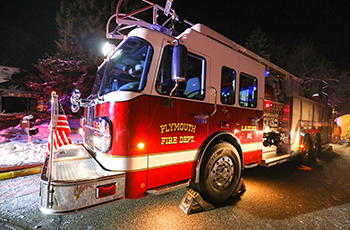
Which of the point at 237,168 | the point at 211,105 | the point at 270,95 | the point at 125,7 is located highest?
the point at 125,7

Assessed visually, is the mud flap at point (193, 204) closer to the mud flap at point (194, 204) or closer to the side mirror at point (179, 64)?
the mud flap at point (194, 204)

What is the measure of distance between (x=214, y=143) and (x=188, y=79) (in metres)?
1.12

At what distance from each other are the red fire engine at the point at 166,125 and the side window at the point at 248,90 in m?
0.02

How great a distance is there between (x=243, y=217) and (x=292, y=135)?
3464 millimetres

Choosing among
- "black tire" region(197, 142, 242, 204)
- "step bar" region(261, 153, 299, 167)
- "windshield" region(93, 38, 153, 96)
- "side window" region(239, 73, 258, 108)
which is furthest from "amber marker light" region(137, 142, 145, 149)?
"step bar" region(261, 153, 299, 167)

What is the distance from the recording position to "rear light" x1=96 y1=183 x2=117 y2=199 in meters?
1.84

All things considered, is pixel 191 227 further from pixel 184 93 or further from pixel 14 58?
pixel 14 58

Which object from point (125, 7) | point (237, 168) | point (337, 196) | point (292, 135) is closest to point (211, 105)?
point (237, 168)

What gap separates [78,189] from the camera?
1.74 meters

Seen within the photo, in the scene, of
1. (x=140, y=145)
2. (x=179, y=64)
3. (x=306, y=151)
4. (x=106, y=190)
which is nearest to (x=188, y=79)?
(x=179, y=64)

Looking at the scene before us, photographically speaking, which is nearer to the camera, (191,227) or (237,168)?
(191,227)

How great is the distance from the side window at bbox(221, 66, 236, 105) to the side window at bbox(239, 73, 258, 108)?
0.24 m

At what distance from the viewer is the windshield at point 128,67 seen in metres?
2.18

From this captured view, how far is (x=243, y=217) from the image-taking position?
265 cm
